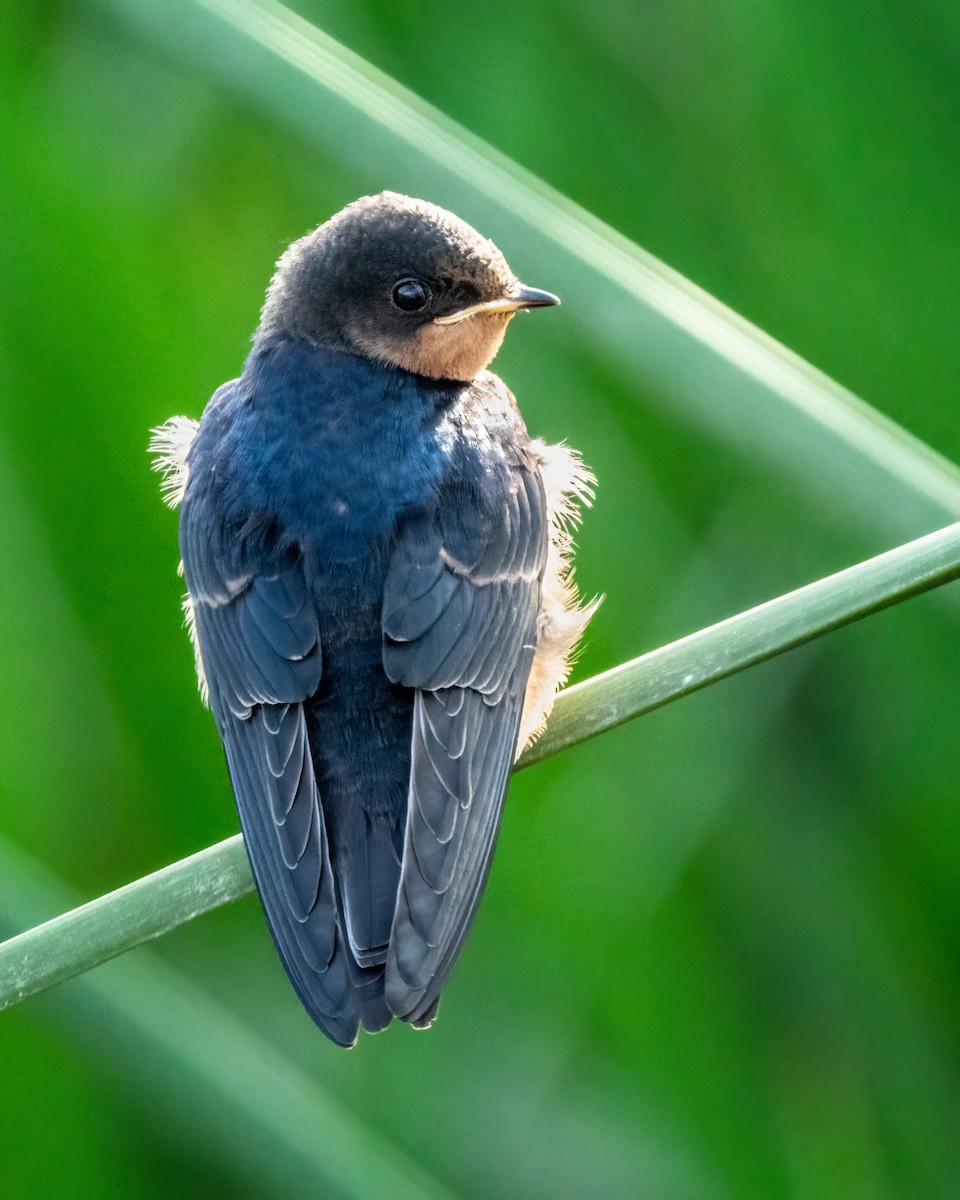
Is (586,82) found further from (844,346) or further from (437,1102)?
(437,1102)

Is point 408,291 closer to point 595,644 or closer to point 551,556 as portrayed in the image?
point 551,556

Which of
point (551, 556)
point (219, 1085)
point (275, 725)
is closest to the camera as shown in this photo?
point (275, 725)

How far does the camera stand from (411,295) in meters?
1.86

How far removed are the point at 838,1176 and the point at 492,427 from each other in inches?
35.9

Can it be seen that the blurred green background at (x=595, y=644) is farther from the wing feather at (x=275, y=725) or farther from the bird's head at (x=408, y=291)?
the wing feather at (x=275, y=725)

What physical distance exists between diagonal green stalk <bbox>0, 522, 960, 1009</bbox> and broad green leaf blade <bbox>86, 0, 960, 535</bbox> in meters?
0.39

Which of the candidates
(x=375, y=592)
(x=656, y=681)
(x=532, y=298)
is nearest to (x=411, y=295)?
(x=532, y=298)

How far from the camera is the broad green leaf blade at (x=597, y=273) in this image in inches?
66.6

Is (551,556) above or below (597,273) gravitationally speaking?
below

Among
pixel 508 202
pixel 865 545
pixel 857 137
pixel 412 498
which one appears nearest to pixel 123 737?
pixel 412 498

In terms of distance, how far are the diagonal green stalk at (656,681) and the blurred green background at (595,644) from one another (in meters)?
0.44

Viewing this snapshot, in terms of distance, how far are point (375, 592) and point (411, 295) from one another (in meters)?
0.40

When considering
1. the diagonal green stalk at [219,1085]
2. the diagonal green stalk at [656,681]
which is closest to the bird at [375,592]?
the diagonal green stalk at [656,681]

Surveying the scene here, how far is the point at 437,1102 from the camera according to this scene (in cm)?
196
